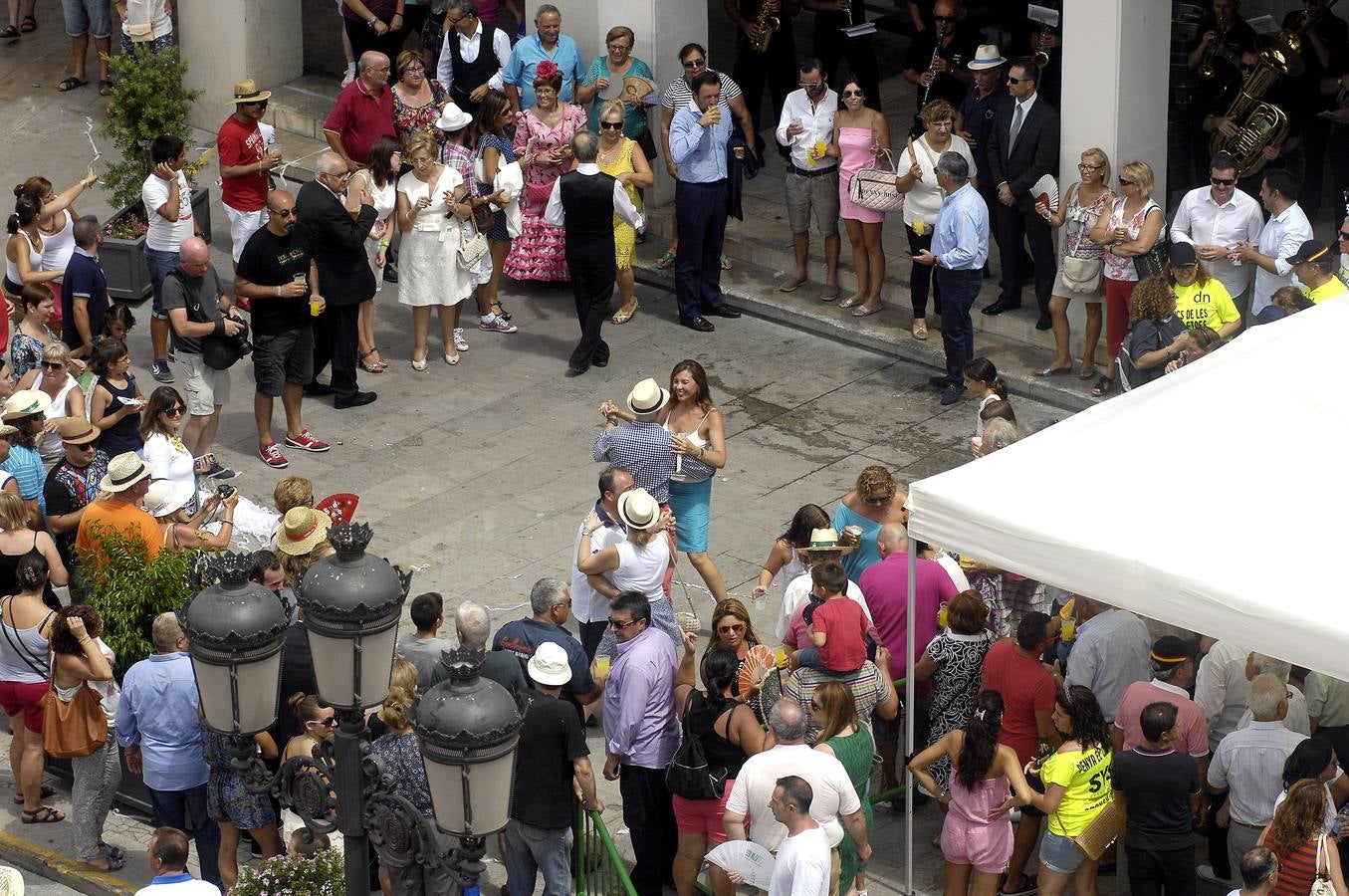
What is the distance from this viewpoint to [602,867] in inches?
368

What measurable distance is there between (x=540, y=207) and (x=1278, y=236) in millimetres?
5330

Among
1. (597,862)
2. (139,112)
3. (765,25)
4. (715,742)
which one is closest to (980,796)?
(715,742)

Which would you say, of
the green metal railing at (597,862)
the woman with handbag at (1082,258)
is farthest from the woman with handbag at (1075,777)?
the woman with handbag at (1082,258)

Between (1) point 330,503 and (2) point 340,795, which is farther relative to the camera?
(1) point 330,503

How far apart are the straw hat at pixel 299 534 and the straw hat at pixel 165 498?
1047 mm

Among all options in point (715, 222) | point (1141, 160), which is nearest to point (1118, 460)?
point (1141, 160)

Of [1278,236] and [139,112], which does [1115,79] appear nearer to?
[1278,236]

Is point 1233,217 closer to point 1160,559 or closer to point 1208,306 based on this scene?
point 1208,306

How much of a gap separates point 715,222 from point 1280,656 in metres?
7.96

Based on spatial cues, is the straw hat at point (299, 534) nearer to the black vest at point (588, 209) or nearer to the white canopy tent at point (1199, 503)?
the white canopy tent at point (1199, 503)

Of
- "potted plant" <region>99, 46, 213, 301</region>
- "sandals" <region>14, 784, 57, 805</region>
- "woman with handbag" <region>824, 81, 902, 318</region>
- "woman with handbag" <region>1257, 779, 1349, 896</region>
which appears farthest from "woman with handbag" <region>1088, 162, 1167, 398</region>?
"sandals" <region>14, 784, 57, 805</region>

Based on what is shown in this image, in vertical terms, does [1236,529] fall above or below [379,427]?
above

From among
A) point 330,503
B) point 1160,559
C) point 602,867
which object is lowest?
point 602,867

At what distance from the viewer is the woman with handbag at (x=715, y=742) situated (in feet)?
29.5
